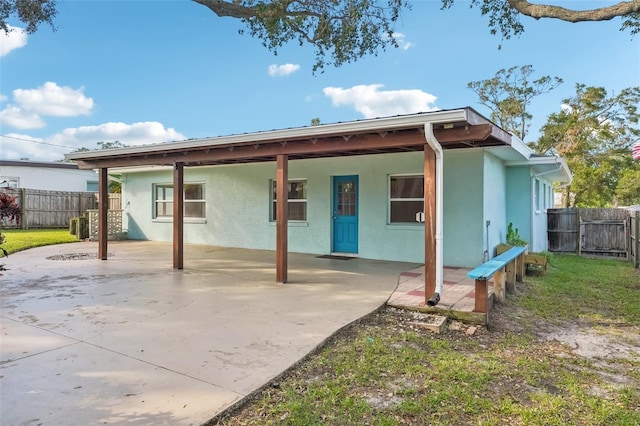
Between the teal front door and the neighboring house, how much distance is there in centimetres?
2123

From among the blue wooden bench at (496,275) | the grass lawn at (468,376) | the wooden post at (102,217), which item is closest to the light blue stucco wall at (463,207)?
the blue wooden bench at (496,275)

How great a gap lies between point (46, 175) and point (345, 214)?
22.9 m

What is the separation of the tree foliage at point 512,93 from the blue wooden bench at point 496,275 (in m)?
18.5

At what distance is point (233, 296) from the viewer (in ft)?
19.1

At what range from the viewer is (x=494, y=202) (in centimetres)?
903

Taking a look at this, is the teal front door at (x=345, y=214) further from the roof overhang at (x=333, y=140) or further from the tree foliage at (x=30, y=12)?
the tree foliage at (x=30, y=12)

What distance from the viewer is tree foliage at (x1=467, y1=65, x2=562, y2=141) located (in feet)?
72.7

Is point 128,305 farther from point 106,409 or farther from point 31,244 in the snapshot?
point 31,244

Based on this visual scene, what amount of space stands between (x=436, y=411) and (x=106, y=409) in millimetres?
2269

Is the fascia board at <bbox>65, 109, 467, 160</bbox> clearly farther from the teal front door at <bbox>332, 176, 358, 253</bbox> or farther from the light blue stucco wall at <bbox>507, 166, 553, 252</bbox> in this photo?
the light blue stucco wall at <bbox>507, 166, 553, 252</bbox>

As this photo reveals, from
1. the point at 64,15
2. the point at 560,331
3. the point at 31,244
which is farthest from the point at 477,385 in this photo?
the point at 31,244

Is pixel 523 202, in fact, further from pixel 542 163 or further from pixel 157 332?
pixel 157 332

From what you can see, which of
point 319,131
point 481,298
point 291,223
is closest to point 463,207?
point 481,298

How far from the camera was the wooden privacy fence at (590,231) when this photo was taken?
1166cm
